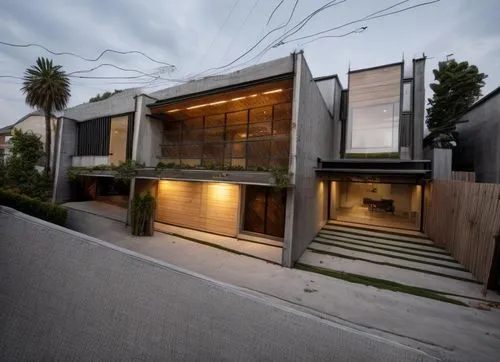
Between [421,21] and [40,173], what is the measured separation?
888 inches

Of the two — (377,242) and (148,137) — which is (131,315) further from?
(148,137)

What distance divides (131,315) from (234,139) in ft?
28.2

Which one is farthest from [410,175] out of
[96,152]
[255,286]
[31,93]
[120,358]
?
[31,93]

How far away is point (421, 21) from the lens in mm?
6234

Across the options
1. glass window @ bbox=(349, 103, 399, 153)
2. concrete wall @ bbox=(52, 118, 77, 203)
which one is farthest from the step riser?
concrete wall @ bbox=(52, 118, 77, 203)

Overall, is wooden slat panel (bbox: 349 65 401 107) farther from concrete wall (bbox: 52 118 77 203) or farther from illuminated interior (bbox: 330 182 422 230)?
concrete wall (bbox: 52 118 77 203)

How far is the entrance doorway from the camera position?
8.46m

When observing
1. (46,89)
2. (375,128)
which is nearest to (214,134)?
(375,128)

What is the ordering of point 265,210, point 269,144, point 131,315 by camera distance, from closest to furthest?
point 131,315
point 269,144
point 265,210

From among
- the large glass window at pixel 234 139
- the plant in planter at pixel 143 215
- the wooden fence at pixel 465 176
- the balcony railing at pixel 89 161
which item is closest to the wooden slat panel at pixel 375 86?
the wooden fence at pixel 465 176

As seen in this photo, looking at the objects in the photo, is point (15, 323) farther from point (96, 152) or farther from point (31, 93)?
point (31, 93)

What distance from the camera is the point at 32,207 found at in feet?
22.8

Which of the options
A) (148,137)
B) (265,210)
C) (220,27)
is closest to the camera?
(220,27)

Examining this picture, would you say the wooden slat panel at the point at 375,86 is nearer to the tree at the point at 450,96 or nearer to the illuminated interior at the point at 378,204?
the illuminated interior at the point at 378,204
